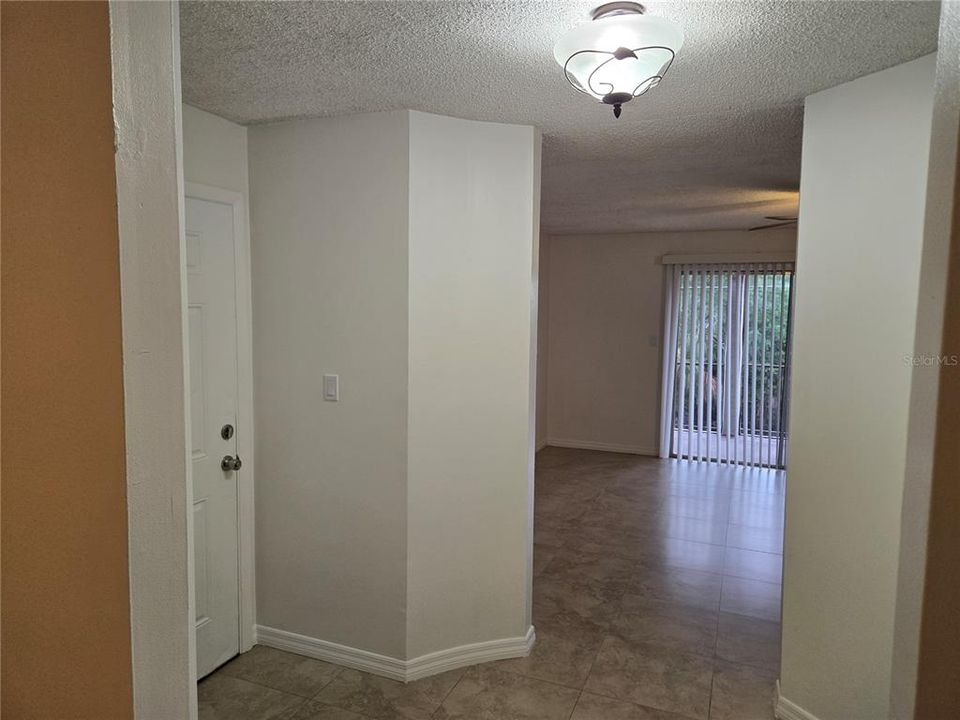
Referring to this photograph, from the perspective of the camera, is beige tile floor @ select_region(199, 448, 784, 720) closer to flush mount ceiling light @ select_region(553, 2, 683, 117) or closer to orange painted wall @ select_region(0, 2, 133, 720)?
orange painted wall @ select_region(0, 2, 133, 720)

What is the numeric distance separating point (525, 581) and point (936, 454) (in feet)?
7.76

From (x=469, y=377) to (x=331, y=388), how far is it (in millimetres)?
625

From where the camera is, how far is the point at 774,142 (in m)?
2.98

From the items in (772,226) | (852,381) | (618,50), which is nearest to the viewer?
(618,50)

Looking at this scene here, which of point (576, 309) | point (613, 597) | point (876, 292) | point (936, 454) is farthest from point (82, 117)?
point (576, 309)

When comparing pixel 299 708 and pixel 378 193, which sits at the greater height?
pixel 378 193

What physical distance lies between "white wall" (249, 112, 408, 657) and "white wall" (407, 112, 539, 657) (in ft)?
0.26

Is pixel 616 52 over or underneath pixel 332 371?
over

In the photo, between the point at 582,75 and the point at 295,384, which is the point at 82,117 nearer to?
the point at 582,75

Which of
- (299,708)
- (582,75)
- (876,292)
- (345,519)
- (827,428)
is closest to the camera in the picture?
(582,75)

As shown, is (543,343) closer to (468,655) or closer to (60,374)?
(468,655)

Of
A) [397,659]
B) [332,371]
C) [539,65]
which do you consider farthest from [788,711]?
[539,65]

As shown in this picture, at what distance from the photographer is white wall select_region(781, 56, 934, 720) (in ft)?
6.68

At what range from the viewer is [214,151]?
8.77ft
